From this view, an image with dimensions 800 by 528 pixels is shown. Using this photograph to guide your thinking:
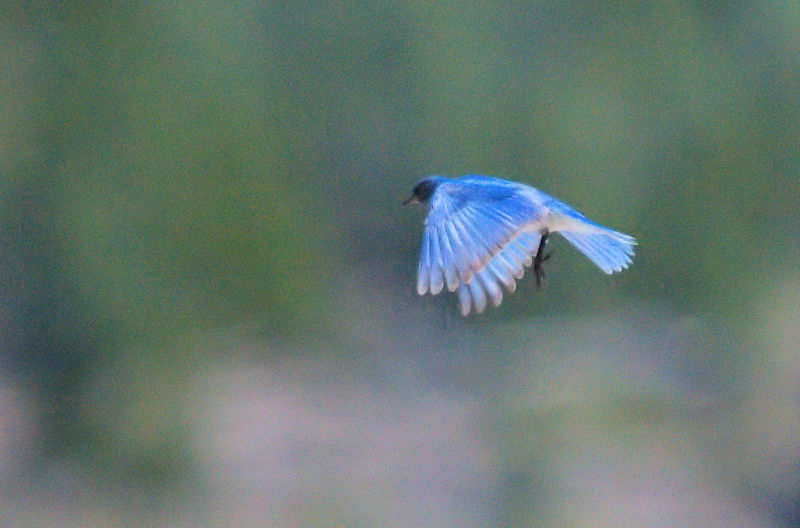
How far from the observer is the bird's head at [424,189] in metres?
1.72

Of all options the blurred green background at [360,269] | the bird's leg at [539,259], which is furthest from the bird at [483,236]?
the blurred green background at [360,269]

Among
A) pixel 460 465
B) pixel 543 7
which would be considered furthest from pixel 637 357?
pixel 543 7

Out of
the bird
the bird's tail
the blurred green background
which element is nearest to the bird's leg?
the bird

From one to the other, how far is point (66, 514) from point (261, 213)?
0.80 m

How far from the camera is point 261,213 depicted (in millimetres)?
2375

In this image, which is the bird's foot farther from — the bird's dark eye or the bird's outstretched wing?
the bird's dark eye

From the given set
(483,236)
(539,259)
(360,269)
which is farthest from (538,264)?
(360,269)

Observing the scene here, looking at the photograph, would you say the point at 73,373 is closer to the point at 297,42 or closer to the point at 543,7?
the point at 297,42

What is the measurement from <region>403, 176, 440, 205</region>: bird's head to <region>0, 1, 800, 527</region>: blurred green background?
2.04ft

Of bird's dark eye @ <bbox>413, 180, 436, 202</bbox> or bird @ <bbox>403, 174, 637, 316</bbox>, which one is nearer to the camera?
bird @ <bbox>403, 174, 637, 316</bbox>

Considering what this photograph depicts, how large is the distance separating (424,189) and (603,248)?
0.32m

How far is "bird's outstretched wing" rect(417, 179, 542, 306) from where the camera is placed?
1256 millimetres

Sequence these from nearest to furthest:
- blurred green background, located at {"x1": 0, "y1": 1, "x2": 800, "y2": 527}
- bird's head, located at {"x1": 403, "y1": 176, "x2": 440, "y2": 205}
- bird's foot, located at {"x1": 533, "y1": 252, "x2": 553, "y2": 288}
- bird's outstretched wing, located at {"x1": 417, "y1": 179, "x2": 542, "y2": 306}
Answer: bird's outstretched wing, located at {"x1": 417, "y1": 179, "x2": 542, "y2": 306} → bird's foot, located at {"x1": 533, "y1": 252, "x2": 553, "y2": 288} → bird's head, located at {"x1": 403, "y1": 176, "x2": 440, "y2": 205} → blurred green background, located at {"x1": 0, "y1": 1, "x2": 800, "y2": 527}

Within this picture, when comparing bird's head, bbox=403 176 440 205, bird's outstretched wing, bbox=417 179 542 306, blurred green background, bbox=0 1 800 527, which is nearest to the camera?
bird's outstretched wing, bbox=417 179 542 306
